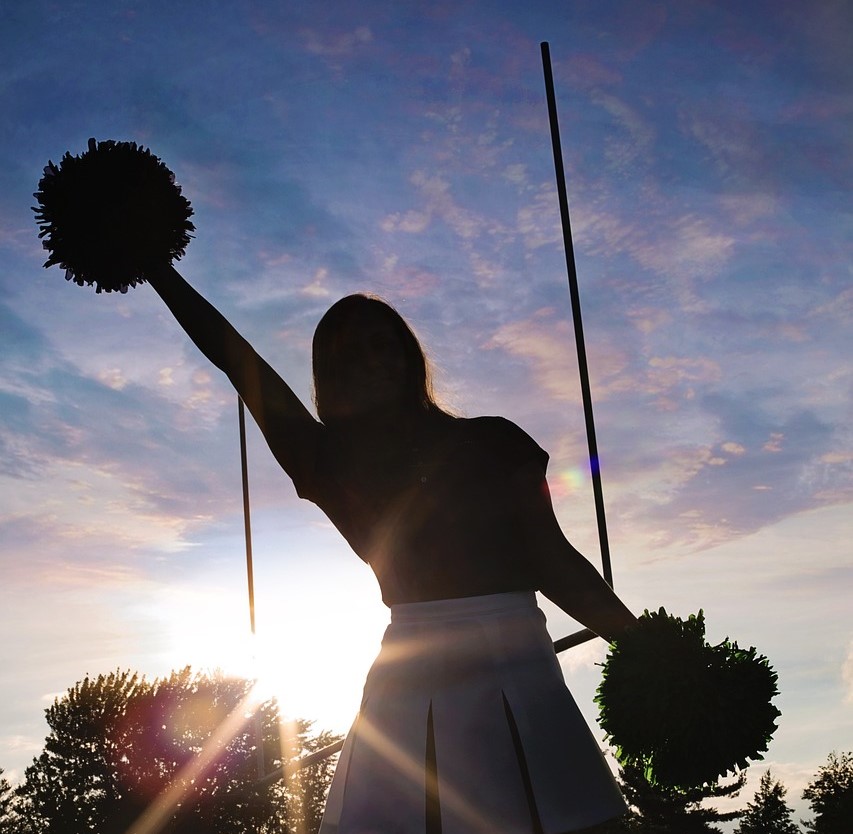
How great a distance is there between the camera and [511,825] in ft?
5.59

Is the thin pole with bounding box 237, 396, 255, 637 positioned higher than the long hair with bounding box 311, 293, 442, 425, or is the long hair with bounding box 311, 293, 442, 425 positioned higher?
the thin pole with bounding box 237, 396, 255, 637

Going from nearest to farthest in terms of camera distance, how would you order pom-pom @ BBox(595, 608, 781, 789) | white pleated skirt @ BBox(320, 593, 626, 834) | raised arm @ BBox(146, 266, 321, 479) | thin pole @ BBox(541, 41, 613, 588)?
white pleated skirt @ BBox(320, 593, 626, 834) → pom-pom @ BBox(595, 608, 781, 789) → raised arm @ BBox(146, 266, 321, 479) → thin pole @ BBox(541, 41, 613, 588)

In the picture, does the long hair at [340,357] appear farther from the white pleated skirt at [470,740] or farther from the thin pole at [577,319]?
the thin pole at [577,319]

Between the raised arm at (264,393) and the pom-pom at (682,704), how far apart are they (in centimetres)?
85

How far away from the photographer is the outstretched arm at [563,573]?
1.98m

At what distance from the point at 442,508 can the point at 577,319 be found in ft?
5.70

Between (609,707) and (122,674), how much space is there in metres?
54.9

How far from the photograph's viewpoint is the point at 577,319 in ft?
11.4

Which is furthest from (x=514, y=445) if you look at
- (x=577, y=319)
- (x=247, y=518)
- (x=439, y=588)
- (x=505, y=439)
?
(x=247, y=518)

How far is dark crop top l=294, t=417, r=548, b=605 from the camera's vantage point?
1.90 metres

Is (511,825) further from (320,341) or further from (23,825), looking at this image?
(23,825)

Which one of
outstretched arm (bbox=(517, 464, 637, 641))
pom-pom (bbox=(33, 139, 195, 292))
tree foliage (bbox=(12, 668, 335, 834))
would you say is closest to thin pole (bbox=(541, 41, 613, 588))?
outstretched arm (bbox=(517, 464, 637, 641))

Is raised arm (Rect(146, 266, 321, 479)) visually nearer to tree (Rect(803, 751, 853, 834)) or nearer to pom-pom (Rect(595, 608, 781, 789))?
pom-pom (Rect(595, 608, 781, 789))

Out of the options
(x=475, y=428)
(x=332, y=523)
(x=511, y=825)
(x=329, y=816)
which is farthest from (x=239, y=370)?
(x=511, y=825)
